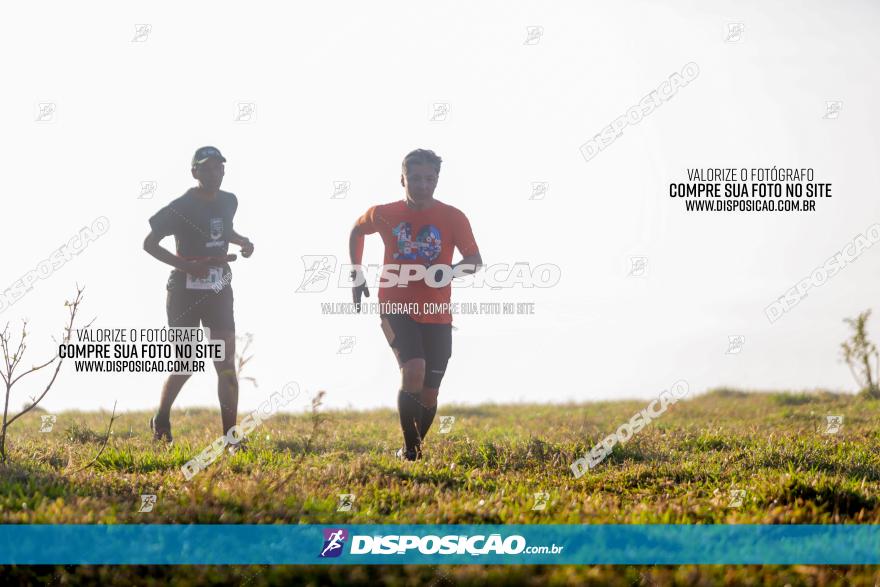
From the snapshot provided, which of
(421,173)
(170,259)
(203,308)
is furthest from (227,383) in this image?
(421,173)

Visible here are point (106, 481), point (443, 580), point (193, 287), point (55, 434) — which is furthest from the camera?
point (55, 434)

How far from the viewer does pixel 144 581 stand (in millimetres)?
4582

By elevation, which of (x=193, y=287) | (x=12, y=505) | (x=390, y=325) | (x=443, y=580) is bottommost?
(x=443, y=580)

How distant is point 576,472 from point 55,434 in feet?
A: 22.3

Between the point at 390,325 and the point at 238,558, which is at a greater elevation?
the point at 390,325

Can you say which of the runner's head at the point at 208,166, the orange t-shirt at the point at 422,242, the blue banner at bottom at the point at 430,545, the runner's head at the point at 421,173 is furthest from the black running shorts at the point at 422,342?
the blue banner at bottom at the point at 430,545

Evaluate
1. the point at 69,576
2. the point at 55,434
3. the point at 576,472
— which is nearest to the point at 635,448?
the point at 576,472

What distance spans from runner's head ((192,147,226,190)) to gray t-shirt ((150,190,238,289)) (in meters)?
0.19

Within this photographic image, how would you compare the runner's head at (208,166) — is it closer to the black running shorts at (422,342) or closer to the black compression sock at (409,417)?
the black running shorts at (422,342)

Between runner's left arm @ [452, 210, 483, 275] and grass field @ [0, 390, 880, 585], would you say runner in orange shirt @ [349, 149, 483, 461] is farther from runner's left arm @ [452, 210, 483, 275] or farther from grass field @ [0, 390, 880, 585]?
grass field @ [0, 390, 880, 585]

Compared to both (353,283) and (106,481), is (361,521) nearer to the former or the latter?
(106,481)

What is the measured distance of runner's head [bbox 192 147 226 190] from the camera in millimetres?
9352

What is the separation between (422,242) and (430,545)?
159 inches

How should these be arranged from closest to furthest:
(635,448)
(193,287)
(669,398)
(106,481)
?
1. (106,481)
2. (635,448)
3. (193,287)
4. (669,398)
